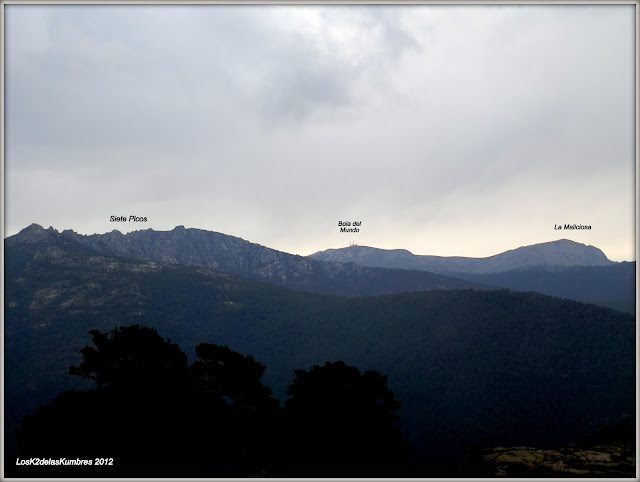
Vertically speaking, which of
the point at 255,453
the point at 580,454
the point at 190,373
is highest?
the point at 190,373

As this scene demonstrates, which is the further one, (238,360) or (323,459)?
(238,360)

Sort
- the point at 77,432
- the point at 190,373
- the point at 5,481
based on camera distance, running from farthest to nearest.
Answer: the point at 190,373 < the point at 77,432 < the point at 5,481

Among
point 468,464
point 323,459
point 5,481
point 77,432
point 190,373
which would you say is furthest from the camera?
point 190,373

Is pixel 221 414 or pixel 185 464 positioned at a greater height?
pixel 221 414

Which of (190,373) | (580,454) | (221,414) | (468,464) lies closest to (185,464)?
(221,414)

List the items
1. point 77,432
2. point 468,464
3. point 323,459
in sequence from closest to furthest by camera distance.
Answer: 1. point 77,432
2. point 468,464
3. point 323,459

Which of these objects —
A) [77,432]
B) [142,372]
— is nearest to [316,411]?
[142,372]

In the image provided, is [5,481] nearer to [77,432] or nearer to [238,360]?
[77,432]

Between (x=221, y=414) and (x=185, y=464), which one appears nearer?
(x=185, y=464)

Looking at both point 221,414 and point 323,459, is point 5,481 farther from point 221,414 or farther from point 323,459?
point 323,459
